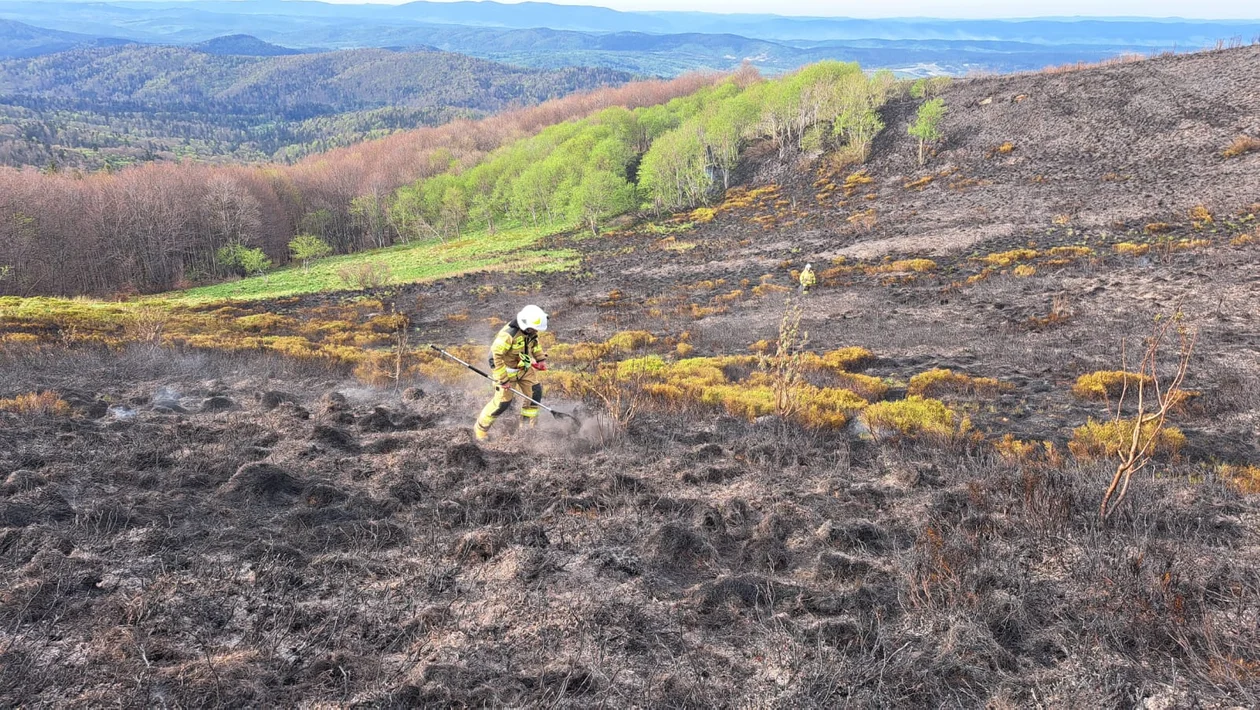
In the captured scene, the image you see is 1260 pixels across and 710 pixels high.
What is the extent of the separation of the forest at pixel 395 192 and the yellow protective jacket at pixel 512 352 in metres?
49.8

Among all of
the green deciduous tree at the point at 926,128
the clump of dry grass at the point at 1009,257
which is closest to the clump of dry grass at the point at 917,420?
the clump of dry grass at the point at 1009,257

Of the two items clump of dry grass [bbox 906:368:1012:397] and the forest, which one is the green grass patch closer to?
the forest

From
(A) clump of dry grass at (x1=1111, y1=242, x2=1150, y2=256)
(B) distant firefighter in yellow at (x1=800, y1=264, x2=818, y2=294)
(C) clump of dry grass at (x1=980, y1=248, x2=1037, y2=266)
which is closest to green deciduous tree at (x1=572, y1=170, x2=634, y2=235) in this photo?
(B) distant firefighter in yellow at (x1=800, y1=264, x2=818, y2=294)

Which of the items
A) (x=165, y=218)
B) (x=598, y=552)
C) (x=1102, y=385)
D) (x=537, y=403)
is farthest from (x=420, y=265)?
(x=598, y=552)

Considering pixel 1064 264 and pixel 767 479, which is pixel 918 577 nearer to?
pixel 767 479

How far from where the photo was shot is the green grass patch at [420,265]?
40.5 metres

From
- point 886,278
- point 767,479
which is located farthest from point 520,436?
point 886,278

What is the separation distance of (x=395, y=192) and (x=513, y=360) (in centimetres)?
7573

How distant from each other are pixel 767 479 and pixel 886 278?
61.4 feet

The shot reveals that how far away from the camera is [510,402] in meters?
8.54

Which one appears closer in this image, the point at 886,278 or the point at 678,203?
the point at 886,278

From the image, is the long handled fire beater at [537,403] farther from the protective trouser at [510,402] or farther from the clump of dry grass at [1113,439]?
the clump of dry grass at [1113,439]

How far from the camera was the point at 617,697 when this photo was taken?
12.1 ft

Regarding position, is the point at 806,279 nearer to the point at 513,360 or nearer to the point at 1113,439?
the point at 1113,439
